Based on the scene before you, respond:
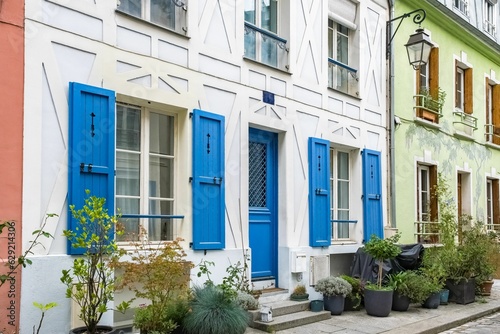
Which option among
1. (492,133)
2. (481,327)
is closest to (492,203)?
(492,133)

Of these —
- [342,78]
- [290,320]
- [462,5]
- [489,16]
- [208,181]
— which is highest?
[489,16]

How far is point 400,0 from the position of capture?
1133 centimetres

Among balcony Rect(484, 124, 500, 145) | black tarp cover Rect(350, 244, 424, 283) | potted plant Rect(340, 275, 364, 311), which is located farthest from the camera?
balcony Rect(484, 124, 500, 145)

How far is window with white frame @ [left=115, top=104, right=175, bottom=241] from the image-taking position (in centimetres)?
627

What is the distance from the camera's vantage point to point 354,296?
830cm

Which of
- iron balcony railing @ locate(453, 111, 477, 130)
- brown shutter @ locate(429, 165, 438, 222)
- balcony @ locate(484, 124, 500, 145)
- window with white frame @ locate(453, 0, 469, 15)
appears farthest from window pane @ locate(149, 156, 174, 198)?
balcony @ locate(484, 124, 500, 145)

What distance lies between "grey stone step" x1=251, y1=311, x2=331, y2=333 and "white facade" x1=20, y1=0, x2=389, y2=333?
65 cm

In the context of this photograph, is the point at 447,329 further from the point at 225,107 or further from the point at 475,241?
the point at 225,107

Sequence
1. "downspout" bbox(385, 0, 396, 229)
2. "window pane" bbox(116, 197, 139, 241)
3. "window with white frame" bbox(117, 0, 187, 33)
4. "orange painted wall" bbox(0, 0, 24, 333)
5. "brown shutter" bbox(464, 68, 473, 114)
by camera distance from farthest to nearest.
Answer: "brown shutter" bbox(464, 68, 473, 114), "downspout" bbox(385, 0, 396, 229), "window with white frame" bbox(117, 0, 187, 33), "window pane" bbox(116, 197, 139, 241), "orange painted wall" bbox(0, 0, 24, 333)

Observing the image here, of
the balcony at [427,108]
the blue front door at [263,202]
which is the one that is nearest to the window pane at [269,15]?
the blue front door at [263,202]

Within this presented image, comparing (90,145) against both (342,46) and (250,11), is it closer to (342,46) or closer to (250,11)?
(250,11)

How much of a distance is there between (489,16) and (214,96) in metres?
12.1

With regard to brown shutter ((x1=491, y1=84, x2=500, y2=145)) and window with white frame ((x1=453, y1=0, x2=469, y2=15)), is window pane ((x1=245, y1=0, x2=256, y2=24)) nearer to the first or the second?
window with white frame ((x1=453, y1=0, x2=469, y2=15))

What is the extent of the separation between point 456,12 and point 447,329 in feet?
28.3
